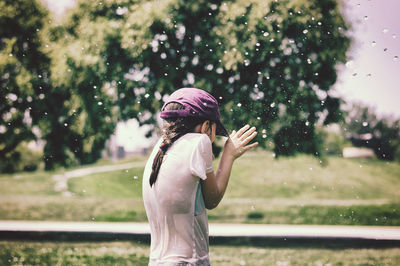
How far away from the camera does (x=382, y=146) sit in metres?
42.9

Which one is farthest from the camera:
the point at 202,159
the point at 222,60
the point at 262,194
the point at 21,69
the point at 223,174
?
the point at 262,194

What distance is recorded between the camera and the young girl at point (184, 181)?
1766 mm

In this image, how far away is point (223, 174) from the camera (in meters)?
1.85

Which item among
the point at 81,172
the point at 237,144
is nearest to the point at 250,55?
the point at 237,144

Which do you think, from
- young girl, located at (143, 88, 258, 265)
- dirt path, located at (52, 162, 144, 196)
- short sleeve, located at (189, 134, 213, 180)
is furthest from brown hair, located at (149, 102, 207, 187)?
dirt path, located at (52, 162, 144, 196)

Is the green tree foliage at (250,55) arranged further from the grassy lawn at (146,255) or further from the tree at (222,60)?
the grassy lawn at (146,255)

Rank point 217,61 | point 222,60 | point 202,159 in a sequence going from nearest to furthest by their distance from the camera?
point 202,159 < point 222,60 < point 217,61

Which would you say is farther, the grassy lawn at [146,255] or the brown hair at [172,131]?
the grassy lawn at [146,255]

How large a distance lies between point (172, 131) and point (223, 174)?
0.28 m

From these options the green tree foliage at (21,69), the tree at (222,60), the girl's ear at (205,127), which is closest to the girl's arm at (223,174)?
the girl's ear at (205,127)

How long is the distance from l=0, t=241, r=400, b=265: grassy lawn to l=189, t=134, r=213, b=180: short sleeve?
5498mm

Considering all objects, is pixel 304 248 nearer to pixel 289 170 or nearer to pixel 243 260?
pixel 243 260

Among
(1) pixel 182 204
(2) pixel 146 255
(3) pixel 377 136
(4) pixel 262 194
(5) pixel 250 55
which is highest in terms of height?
(1) pixel 182 204

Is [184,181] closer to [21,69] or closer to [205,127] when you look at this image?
[205,127]
